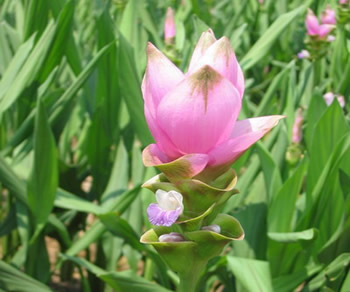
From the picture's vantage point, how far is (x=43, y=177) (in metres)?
1.26

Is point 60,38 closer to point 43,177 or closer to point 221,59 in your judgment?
point 43,177

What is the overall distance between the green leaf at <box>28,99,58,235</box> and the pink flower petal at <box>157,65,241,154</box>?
2.19 ft

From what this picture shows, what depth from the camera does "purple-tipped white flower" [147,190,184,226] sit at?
2.02 ft

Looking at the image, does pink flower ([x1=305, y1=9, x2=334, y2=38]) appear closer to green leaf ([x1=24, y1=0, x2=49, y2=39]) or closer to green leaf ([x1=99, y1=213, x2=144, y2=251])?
green leaf ([x1=24, y1=0, x2=49, y2=39])

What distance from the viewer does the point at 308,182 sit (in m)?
1.20

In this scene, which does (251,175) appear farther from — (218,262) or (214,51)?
(214,51)

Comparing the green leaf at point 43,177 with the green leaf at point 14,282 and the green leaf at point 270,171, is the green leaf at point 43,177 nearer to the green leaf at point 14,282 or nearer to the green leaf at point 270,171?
the green leaf at point 14,282

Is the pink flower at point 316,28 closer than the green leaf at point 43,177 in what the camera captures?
No

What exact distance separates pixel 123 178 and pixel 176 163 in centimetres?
86

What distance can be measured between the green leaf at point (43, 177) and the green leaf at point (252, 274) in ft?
1.20

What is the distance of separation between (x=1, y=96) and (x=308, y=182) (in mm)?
615

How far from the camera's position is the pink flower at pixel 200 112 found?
1.89 feet

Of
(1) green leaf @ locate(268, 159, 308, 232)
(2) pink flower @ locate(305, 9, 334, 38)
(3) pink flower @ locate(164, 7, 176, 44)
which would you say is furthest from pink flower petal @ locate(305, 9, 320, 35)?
(1) green leaf @ locate(268, 159, 308, 232)

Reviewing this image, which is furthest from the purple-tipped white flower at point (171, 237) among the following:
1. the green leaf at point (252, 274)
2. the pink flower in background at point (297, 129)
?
the pink flower in background at point (297, 129)
